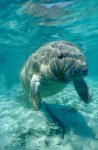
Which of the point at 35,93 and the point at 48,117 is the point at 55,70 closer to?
the point at 35,93

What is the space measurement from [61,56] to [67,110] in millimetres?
3191

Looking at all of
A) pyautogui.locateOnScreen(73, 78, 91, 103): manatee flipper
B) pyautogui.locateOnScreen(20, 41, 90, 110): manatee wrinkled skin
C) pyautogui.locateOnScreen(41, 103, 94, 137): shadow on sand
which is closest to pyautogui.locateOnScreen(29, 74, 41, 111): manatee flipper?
pyautogui.locateOnScreen(20, 41, 90, 110): manatee wrinkled skin

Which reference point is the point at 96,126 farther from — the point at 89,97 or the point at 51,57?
the point at 51,57

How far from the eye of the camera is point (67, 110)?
8547 mm

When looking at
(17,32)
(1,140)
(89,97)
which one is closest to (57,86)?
(89,97)

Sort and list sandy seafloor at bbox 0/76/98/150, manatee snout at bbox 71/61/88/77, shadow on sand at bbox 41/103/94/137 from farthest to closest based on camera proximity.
→ shadow on sand at bbox 41/103/94/137 → sandy seafloor at bbox 0/76/98/150 → manatee snout at bbox 71/61/88/77

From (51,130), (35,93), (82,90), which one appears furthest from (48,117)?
(82,90)

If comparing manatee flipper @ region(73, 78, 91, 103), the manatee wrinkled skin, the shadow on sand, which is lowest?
the shadow on sand

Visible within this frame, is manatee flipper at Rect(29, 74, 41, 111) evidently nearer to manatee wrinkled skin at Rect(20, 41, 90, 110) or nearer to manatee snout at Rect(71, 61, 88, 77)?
manatee wrinkled skin at Rect(20, 41, 90, 110)

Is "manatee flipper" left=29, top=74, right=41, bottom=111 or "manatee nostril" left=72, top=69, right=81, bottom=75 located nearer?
"manatee nostril" left=72, top=69, right=81, bottom=75

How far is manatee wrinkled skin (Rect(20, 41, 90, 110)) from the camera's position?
17.7 feet

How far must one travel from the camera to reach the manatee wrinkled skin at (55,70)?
17.7 feet

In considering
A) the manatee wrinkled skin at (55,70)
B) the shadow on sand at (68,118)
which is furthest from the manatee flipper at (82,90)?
the shadow on sand at (68,118)

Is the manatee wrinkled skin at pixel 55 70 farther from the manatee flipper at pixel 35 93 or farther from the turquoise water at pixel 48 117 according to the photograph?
the turquoise water at pixel 48 117
